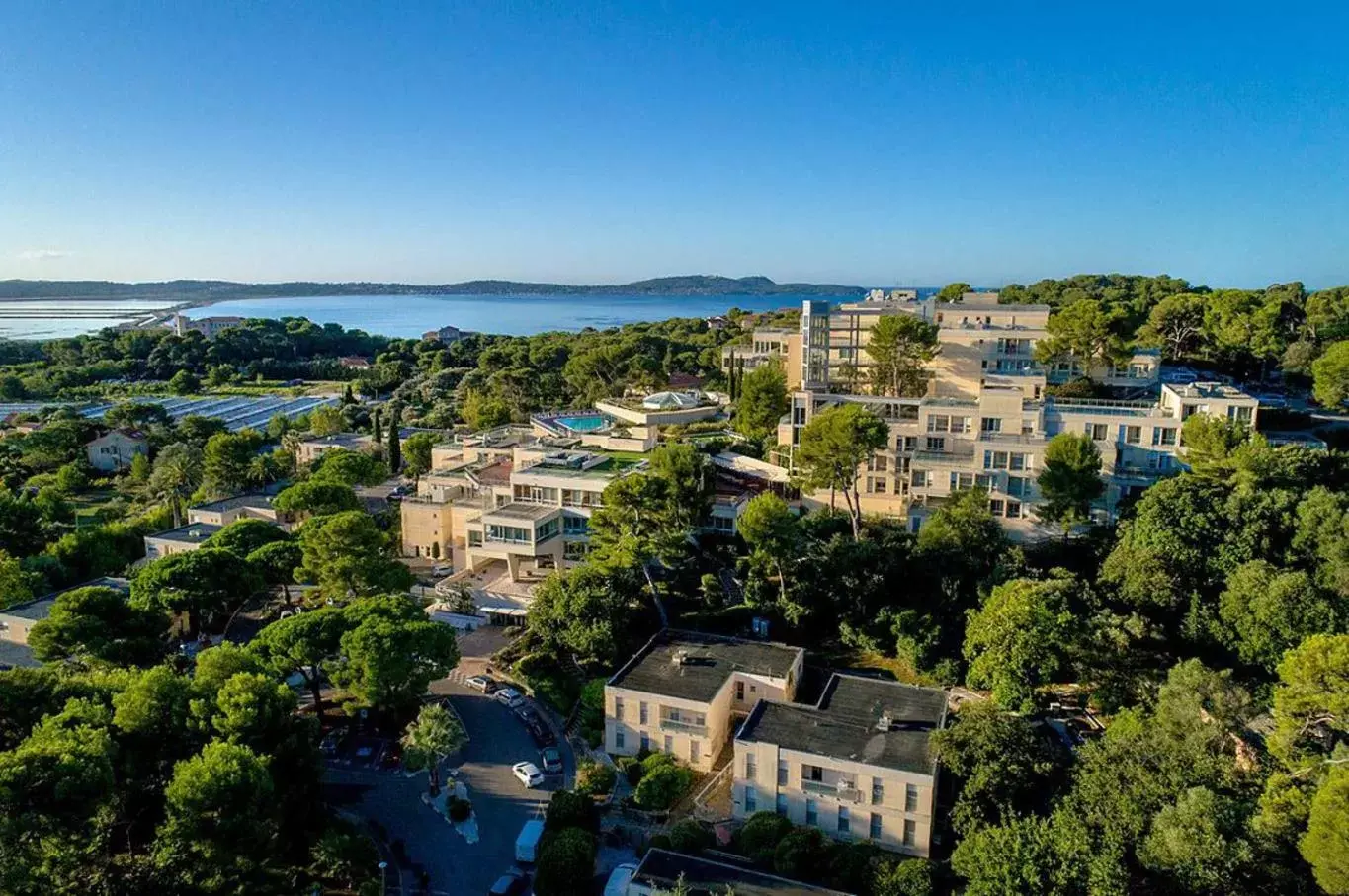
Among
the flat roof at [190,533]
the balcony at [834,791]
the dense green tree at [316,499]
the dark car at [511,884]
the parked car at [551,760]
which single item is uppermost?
the dense green tree at [316,499]

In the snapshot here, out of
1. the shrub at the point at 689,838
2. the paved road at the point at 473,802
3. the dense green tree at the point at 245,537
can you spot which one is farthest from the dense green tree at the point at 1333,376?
the dense green tree at the point at 245,537

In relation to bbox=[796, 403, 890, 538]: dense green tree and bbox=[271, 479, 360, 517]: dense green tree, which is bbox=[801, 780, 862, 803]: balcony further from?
bbox=[271, 479, 360, 517]: dense green tree

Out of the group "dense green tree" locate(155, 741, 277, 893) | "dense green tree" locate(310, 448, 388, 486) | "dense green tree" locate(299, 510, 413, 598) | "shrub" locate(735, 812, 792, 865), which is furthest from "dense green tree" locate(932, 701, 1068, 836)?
"dense green tree" locate(310, 448, 388, 486)

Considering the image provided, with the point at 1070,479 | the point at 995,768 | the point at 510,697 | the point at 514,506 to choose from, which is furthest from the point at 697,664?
the point at 1070,479

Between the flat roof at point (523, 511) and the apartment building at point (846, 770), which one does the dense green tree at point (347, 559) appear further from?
the apartment building at point (846, 770)

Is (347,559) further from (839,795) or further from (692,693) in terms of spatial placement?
(839,795)
